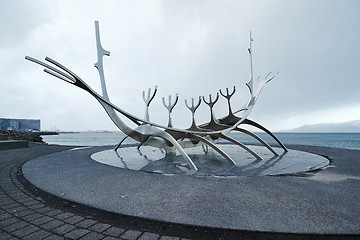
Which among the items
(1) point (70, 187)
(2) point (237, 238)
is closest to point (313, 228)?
(2) point (237, 238)

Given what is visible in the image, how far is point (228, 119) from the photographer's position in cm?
1212

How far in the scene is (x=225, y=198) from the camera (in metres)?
4.34

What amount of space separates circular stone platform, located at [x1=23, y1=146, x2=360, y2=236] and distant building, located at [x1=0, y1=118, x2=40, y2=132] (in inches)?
3789

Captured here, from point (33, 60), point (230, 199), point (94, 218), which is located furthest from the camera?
point (33, 60)

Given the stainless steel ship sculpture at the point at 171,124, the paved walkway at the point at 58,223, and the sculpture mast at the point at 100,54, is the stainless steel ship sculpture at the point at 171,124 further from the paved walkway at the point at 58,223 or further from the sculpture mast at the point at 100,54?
the paved walkway at the point at 58,223

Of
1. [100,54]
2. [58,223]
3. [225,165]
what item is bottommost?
[225,165]

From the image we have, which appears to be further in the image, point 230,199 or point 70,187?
point 70,187

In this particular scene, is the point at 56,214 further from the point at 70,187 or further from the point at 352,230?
the point at 352,230

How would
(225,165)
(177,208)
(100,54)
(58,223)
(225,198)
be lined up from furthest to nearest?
1. (100,54)
2. (225,165)
3. (225,198)
4. (177,208)
5. (58,223)

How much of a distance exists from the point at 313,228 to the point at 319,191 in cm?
201

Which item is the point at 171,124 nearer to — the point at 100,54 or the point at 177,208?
the point at 100,54

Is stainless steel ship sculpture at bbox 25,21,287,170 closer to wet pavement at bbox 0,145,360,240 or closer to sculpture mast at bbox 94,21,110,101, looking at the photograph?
sculpture mast at bbox 94,21,110,101

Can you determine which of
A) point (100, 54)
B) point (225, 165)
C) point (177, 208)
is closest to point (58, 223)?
point (177, 208)

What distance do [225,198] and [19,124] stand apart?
4114 inches
